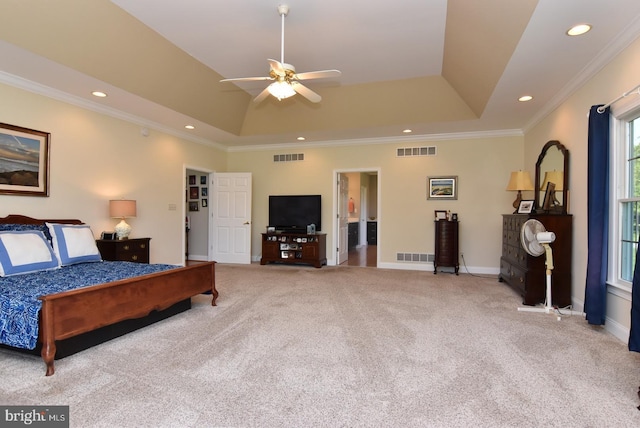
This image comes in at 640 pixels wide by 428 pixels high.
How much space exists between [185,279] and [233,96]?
11.1ft

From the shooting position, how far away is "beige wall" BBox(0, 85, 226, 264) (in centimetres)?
410

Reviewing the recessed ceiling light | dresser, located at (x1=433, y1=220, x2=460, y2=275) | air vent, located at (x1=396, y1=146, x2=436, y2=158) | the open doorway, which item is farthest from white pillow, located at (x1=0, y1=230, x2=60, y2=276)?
→ air vent, located at (x1=396, y1=146, x2=436, y2=158)

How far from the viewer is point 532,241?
3941 millimetres

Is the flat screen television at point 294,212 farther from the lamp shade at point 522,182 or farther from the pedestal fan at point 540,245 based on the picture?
the pedestal fan at point 540,245

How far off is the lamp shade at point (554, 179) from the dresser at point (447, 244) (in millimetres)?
1620

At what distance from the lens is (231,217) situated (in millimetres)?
7406

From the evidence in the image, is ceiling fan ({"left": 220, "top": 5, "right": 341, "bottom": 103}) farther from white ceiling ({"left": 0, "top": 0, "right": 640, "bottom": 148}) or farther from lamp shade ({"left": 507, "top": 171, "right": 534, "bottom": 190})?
lamp shade ({"left": 507, "top": 171, "right": 534, "bottom": 190})

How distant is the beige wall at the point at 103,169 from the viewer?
4098 millimetres

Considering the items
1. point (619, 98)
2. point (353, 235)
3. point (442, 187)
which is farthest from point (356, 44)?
point (353, 235)

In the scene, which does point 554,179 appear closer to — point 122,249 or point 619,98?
point 619,98

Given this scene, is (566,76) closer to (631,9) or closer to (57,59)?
(631,9)

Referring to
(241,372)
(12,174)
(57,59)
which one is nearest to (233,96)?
(57,59)

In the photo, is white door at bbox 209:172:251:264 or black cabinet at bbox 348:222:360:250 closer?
white door at bbox 209:172:251:264

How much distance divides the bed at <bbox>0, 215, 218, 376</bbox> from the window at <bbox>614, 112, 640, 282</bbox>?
4.28 meters
